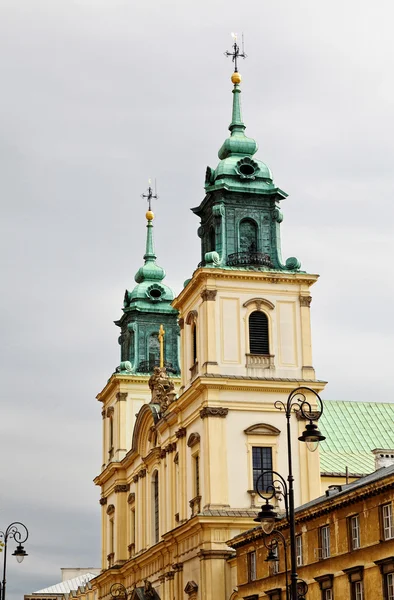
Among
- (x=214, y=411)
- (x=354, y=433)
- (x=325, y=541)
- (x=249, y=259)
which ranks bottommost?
(x=325, y=541)

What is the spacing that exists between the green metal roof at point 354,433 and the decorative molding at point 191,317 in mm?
9741

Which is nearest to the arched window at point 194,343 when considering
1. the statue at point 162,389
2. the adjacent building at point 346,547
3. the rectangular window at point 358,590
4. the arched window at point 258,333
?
the arched window at point 258,333

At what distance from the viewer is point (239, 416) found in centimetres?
5353

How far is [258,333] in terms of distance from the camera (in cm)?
5506

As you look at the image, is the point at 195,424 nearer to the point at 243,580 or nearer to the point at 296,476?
the point at 296,476

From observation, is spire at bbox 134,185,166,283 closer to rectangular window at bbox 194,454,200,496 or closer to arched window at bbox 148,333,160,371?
arched window at bbox 148,333,160,371

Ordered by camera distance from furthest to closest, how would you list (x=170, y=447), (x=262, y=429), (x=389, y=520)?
1. (x=170, y=447)
2. (x=262, y=429)
3. (x=389, y=520)

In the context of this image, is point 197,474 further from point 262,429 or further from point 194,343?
point 194,343

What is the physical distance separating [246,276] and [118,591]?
2352 centimetres

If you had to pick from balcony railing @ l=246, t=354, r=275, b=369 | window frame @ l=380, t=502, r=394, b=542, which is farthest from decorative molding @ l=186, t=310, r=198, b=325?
window frame @ l=380, t=502, r=394, b=542

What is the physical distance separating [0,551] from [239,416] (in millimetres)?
14310

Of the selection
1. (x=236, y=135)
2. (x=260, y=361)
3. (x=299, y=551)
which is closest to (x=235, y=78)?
(x=236, y=135)

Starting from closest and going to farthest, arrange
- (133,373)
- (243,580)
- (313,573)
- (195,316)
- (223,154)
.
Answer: (313,573) < (243,580) < (195,316) < (223,154) < (133,373)

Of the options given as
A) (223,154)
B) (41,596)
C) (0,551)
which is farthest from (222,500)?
(41,596)
